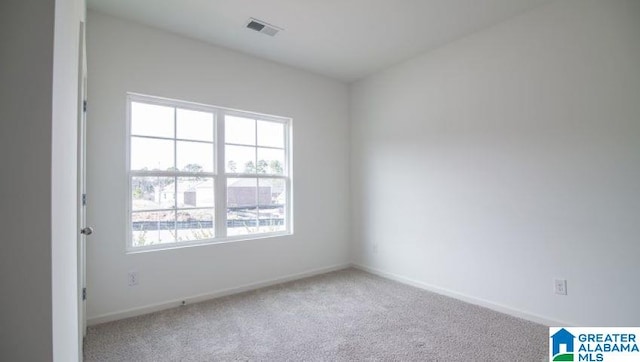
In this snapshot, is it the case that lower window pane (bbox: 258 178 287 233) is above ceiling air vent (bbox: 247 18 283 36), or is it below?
below

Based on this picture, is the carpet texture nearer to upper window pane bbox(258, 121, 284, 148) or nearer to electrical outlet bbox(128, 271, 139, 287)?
electrical outlet bbox(128, 271, 139, 287)

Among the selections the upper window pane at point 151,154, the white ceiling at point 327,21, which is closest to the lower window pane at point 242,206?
the upper window pane at point 151,154

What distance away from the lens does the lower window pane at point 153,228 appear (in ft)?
9.48

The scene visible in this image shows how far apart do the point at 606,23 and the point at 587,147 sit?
0.98m

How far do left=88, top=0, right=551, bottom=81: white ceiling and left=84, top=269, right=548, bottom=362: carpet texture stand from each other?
2.83 m

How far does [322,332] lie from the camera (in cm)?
246

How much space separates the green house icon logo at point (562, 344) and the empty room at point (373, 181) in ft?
0.08

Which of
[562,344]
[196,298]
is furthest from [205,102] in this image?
[562,344]

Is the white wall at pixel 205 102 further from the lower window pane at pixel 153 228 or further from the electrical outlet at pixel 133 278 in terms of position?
the lower window pane at pixel 153 228

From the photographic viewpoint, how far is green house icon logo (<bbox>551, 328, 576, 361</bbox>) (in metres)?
1.96

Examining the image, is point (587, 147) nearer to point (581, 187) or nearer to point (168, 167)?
point (581, 187)

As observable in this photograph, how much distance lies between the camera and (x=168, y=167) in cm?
307

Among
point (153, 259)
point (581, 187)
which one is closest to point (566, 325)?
point (581, 187)

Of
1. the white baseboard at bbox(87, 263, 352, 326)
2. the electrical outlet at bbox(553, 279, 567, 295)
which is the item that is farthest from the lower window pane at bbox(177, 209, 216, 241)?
the electrical outlet at bbox(553, 279, 567, 295)
